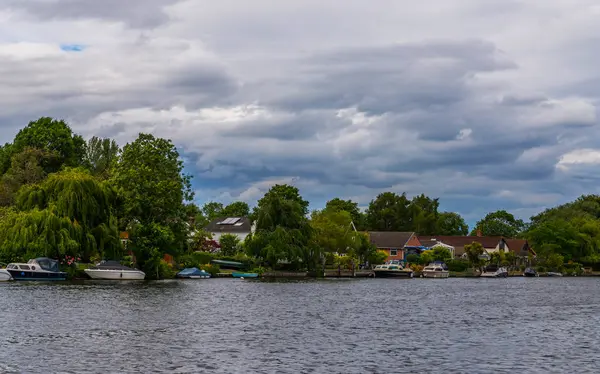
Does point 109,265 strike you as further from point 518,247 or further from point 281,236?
point 518,247

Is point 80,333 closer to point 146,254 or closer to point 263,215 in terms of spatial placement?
point 146,254

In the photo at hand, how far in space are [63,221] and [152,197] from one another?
48.0 feet

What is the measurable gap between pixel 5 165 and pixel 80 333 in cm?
10441

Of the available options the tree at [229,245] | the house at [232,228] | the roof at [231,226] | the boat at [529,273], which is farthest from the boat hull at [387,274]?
the roof at [231,226]

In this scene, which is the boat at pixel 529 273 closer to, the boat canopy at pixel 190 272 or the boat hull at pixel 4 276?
the boat canopy at pixel 190 272

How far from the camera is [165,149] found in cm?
10069

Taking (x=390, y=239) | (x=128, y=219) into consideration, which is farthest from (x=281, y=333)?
(x=390, y=239)

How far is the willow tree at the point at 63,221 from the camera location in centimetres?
8288

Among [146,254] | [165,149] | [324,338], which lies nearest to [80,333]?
[324,338]

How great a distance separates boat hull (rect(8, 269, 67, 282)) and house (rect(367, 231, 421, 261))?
106m

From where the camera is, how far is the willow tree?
272ft

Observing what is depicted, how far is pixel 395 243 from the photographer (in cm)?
18138

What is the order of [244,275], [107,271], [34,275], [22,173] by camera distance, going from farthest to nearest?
[22,173], [244,275], [107,271], [34,275]

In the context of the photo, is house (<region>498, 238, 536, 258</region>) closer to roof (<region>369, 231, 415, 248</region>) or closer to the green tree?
roof (<region>369, 231, 415, 248</region>)
